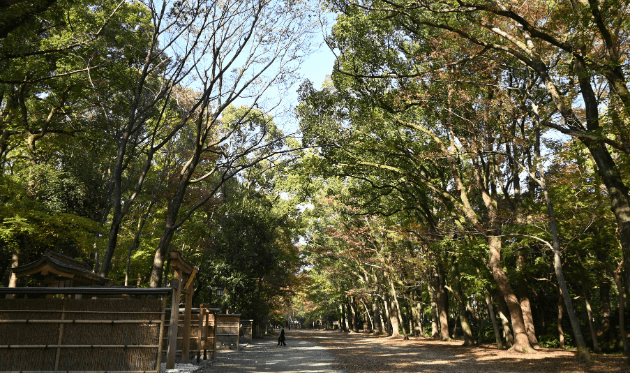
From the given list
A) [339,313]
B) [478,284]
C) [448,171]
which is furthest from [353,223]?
[339,313]

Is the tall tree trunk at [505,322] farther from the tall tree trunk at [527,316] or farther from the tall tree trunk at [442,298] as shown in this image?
the tall tree trunk at [442,298]

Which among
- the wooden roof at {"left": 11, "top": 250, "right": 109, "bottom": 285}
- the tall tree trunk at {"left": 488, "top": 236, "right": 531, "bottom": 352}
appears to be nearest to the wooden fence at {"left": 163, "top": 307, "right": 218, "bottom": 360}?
the wooden roof at {"left": 11, "top": 250, "right": 109, "bottom": 285}

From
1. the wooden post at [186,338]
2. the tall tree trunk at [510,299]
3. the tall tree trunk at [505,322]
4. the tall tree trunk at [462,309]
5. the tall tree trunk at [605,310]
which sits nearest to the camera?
the wooden post at [186,338]

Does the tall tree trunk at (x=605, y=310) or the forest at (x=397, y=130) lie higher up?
the forest at (x=397, y=130)

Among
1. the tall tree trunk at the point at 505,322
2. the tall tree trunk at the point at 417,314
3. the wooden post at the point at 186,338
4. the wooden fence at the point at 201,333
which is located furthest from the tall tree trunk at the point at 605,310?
the wooden post at the point at 186,338

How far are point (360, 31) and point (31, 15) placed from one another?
9.36 m

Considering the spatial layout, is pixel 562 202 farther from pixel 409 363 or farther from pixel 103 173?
pixel 103 173

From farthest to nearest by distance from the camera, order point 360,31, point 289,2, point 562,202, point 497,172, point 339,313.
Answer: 1. point 339,313
2. point 497,172
3. point 562,202
4. point 360,31
5. point 289,2

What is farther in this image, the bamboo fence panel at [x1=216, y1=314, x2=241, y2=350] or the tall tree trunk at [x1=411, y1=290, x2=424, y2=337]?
the tall tree trunk at [x1=411, y1=290, x2=424, y2=337]

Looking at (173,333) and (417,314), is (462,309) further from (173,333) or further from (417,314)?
(173,333)

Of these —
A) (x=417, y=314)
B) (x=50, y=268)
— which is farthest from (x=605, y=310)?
(x=50, y=268)

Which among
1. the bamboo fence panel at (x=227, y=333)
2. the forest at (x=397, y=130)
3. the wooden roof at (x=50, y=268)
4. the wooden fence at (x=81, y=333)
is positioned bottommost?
the bamboo fence panel at (x=227, y=333)

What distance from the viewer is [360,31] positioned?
44.2ft

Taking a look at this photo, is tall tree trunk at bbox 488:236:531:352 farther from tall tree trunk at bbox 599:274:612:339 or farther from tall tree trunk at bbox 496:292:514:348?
tall tree trunk at bbox 599:274:612:339
